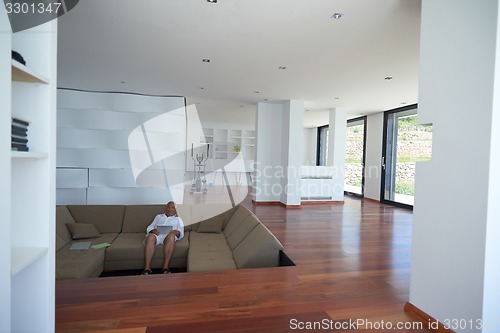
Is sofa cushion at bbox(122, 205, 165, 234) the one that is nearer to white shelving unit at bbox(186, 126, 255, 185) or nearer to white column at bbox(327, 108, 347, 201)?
white column at bbox(327, 108, 347, 201)

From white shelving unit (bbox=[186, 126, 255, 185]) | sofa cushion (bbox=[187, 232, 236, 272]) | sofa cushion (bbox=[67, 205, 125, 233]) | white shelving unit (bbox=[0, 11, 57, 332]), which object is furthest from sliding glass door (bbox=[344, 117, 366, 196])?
white shelving unit (bbox=[0, 11, 57, 332])

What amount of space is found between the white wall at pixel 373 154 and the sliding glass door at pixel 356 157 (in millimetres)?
280

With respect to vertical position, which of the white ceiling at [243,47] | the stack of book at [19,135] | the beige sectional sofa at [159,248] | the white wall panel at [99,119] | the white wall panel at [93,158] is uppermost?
the white ceiling at [243,47]

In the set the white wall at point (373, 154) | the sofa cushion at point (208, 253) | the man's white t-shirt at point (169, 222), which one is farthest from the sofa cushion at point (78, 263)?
the white wall at point (373, 154)

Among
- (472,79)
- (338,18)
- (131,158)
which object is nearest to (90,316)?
(472,79)

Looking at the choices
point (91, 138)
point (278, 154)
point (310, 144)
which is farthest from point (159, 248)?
point (310, 144)

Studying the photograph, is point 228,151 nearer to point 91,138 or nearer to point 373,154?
point 373,154

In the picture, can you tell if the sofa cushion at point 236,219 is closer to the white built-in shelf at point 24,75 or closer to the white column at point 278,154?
the white column at point 278,154

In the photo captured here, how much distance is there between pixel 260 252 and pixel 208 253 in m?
0.73

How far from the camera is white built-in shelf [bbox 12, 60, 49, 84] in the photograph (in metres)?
1.21

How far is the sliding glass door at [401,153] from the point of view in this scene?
22.8ft

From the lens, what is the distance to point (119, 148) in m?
6.23

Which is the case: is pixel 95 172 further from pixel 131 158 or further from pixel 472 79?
pixel 472 79

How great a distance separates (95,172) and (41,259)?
528cm
